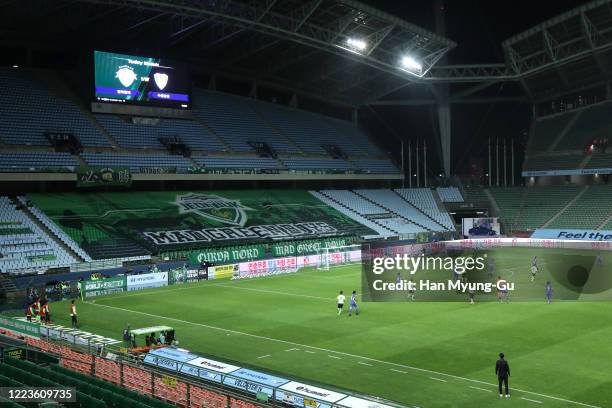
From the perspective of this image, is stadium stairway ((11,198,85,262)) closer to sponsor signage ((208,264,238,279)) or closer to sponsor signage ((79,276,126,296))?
sponsor signage ((79,276,126,296))

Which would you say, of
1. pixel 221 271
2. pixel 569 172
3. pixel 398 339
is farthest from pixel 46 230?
pixel 569 172

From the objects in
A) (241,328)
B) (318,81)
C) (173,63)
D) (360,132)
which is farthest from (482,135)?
(241,328)

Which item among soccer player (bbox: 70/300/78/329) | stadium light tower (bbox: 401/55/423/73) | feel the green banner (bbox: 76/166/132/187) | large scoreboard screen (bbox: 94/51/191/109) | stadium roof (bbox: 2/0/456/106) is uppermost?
stadium roof (bbox: 2/0/456/106)

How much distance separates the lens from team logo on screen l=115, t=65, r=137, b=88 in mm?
57906

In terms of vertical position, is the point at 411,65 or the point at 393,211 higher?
the point at 411,65

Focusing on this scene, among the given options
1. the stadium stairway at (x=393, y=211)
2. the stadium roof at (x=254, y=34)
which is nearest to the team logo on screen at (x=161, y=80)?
the stadium roof at (x=254, y=34)

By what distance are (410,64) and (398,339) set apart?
4202cm

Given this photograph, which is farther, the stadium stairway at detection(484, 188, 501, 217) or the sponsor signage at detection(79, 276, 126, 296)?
the stadium stairway at detection(484, 188, 501, 217)

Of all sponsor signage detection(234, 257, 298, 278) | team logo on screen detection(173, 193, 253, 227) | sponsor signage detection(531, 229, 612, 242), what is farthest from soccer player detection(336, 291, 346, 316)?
sponsor signage detection(531, 229, 612, 242)

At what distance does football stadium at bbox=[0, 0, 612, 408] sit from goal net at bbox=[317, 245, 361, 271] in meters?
0.39

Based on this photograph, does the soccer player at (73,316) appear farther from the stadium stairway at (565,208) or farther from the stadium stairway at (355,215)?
the stadium stairway at (565,208)

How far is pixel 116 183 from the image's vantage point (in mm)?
54500

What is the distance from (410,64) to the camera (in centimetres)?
6381

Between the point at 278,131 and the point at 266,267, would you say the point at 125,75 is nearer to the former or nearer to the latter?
the point at 278,131
